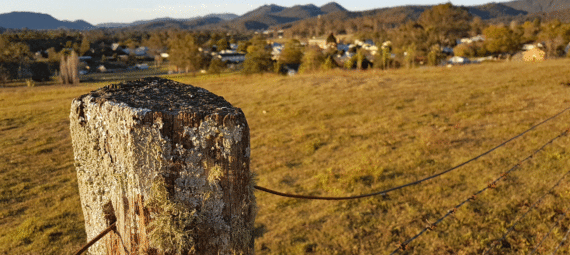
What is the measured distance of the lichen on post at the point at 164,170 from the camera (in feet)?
4.17

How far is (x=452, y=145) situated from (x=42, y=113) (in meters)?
17.3

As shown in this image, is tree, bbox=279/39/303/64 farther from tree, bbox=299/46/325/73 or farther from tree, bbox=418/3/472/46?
tree, bbox=418/3/472/46

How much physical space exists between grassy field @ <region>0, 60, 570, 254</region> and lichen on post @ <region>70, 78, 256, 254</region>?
32.2 inches

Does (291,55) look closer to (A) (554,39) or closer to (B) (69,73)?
(B) (69,73)

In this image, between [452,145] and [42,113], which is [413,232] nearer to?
[452,145]

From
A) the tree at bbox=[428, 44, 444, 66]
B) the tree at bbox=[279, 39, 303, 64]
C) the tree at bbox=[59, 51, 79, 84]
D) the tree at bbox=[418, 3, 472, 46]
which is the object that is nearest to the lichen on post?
the tree at bbox=[59, 51, 79, 84]

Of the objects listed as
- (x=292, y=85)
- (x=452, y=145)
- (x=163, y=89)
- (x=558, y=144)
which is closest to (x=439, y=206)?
(x=452, y=145)

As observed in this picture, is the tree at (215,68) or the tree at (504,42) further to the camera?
the tree at (504,42)

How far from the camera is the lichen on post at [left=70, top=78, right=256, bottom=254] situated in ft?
4.17

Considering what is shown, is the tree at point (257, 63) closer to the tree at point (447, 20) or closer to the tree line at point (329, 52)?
the tree line at point (329, 52)

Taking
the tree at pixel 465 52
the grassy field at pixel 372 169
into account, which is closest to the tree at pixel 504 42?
the tree at pixel 465 52

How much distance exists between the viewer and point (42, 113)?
52.7 ft

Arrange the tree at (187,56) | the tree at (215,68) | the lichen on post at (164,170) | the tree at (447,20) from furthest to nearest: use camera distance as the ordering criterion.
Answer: the tree at (447,20), the tree at (187,56), the tree at (215,68), the lichen on post at (164,170)

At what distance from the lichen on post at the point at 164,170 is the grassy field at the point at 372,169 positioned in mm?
818
